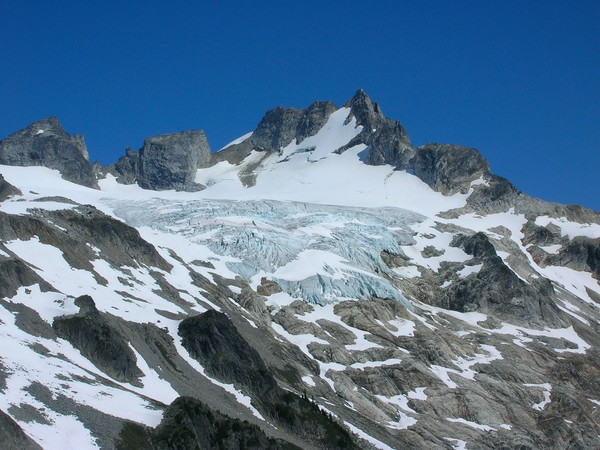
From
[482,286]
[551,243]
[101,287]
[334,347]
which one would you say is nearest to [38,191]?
[101,287]

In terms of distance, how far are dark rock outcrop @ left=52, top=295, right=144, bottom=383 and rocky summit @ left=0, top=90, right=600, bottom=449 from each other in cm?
15

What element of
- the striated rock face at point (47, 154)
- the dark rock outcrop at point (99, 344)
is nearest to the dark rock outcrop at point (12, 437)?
the dark rock outcrop at point (99, 344)

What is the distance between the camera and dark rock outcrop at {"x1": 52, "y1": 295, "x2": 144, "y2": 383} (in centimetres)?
5109

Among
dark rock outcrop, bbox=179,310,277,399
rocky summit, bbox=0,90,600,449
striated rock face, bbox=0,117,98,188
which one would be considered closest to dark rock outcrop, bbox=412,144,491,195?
→ rocky summit, bbox=0,90,600,449

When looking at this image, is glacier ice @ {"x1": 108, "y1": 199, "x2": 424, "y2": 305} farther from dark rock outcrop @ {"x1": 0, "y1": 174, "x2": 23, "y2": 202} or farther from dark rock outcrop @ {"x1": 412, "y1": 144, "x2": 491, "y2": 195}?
dark rock outcrop @ {"x1": 412, "y1": 144, "x2": 491, "y2": 195}

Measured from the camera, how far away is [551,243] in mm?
149500

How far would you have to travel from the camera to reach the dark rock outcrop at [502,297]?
353ft

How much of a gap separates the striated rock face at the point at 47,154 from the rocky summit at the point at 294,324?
1220 inches

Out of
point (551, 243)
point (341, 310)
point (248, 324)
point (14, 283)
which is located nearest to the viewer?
point (14, 283)

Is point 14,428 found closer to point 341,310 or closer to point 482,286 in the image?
point 341,310

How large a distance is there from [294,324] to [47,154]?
440ft

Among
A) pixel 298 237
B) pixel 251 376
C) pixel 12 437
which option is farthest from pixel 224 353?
pixel 298 237

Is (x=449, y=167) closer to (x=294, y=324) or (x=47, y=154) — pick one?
(x=294, y=324)

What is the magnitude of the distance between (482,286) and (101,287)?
6835 cm
